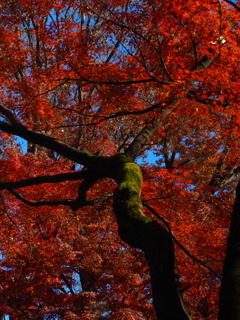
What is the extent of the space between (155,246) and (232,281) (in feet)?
2.77

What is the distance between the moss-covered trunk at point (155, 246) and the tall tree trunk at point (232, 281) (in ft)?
→ 1.23

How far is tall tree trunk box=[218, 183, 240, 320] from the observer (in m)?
2.60

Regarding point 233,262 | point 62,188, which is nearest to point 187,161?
point 62,188

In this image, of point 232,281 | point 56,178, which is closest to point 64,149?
point 56,178

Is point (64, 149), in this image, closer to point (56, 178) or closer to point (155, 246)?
point (56, 178)

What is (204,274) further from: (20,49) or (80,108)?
(20,49)

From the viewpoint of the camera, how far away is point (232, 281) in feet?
8.95

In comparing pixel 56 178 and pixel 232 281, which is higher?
pixel 56 178

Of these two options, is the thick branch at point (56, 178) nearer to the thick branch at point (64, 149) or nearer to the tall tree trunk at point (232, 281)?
the thick branch at point (64, 149)

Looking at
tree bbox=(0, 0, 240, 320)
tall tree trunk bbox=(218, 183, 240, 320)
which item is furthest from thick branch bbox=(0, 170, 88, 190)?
tall tree trunk bbox=(218, 183, 240, 320)

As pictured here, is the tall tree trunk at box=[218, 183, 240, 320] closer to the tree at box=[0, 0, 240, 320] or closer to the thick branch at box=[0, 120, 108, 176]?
the tree at box=[0, 0, 240, 320]

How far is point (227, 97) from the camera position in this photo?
8828 mm

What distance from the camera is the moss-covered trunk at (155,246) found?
9.70 ft

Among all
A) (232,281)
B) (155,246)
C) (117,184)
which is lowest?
(232,281)
